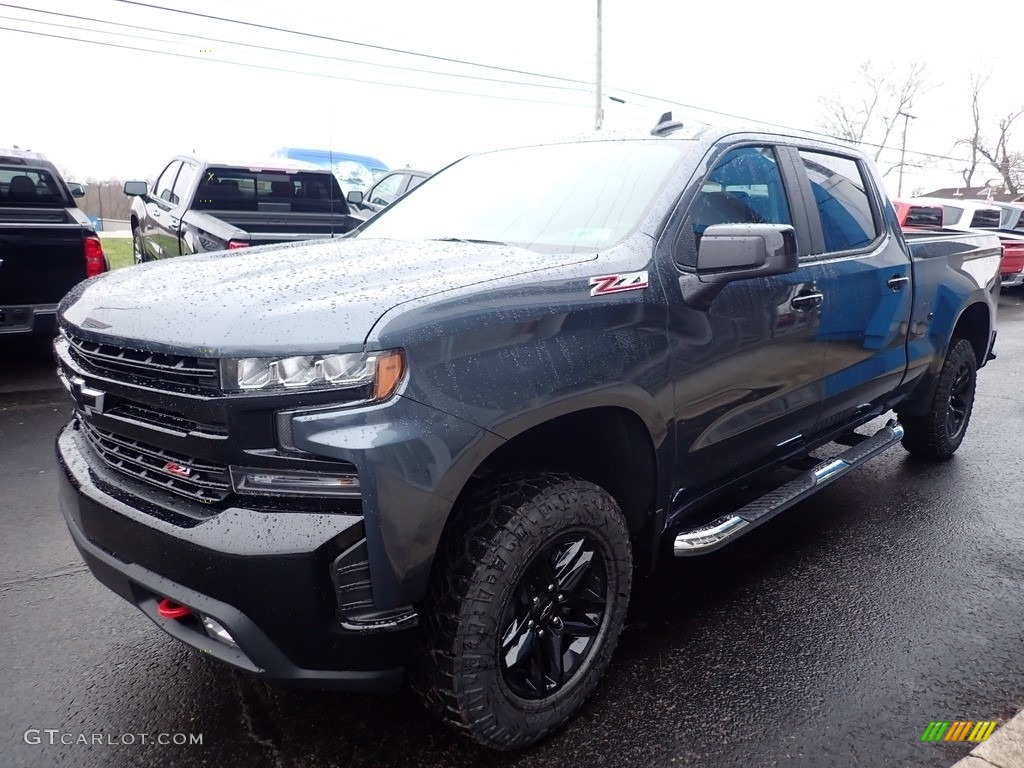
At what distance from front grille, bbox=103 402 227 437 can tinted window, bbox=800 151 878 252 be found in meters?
2.75

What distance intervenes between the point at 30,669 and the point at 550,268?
2.24m

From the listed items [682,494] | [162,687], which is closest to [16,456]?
[162,687]

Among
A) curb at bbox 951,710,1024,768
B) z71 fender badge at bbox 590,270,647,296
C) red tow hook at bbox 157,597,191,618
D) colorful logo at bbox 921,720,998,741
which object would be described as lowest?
colorful logo at bbox 921,720,998,741

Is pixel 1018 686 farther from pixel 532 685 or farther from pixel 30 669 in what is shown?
pixel 30 669

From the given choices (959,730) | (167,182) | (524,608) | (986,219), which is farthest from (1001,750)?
(986,219)

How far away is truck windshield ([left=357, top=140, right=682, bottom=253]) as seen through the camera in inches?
107

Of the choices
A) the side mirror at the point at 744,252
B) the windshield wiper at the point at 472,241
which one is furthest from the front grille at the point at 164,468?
the side mirror at the point at 744,252

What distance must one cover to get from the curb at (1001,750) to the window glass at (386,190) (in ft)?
37.8

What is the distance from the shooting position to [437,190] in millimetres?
3625

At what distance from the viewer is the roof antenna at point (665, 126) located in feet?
10.2

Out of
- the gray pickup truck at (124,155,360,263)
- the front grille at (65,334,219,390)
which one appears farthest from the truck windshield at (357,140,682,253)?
the gray pickup truck at (124,155,360,263)

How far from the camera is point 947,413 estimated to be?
4.75 meters

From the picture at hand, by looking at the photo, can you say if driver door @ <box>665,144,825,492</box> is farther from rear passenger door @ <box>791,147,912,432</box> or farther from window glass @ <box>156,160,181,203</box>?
window glass @ <box>156,160,181,203</box>

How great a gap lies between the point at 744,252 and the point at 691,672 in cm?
147
